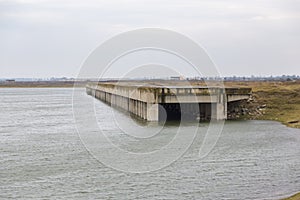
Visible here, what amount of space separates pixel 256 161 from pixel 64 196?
11.7m

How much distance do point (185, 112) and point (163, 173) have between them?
94.0 feet

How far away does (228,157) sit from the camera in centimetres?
2889

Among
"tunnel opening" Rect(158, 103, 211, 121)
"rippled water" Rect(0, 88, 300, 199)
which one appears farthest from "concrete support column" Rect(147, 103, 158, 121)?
"rippled water" Rect(0, 88, 300, 199)

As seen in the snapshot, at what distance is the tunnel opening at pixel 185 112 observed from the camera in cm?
5012

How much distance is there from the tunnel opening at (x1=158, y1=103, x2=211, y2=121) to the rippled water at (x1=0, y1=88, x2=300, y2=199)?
11.8m

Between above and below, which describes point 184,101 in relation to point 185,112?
above

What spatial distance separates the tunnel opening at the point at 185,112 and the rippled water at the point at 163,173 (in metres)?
11.8

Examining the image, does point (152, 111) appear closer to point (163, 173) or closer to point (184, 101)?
point (184, 101)

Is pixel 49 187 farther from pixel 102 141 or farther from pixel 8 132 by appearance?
pixel 8 132

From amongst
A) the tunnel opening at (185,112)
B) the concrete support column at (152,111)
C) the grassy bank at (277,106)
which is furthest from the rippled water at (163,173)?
the grassy bank at (277,106)

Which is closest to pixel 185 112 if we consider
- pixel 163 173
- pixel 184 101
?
pixel 184 101

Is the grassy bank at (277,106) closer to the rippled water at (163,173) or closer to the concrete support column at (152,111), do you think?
the concrete support column at (152,111)

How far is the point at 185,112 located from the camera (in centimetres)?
5312

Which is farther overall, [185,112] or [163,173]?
[185,112]
